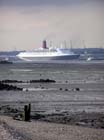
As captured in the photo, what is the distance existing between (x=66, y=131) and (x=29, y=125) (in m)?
2.05

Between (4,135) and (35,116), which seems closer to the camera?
(4,135)

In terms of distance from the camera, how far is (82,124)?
2258 centimetres

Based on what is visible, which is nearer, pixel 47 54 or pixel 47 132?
pixel 47 132

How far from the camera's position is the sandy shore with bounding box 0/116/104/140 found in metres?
16.2

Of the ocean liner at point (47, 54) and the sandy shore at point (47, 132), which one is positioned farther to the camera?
the ocean liner at point (47, 54)

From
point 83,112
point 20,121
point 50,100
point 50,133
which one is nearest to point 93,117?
point 83,112

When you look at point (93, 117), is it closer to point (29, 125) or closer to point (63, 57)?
point (29, 125)

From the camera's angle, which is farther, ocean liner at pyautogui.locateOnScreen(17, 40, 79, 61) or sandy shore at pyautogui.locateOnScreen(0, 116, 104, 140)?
ocean liner at pyautogui.locateOnScreen(17, 40, 79, 61)

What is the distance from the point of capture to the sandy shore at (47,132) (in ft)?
53.2

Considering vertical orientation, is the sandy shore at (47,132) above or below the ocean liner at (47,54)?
below

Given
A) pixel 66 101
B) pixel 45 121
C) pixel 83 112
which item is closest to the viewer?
pixel 45 121

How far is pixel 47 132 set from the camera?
18.8 metres

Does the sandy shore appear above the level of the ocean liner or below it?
below

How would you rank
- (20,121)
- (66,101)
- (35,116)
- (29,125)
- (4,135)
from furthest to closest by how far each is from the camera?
(66,101) → (35,116) → (20,121) → (29,125) → (4,135)
